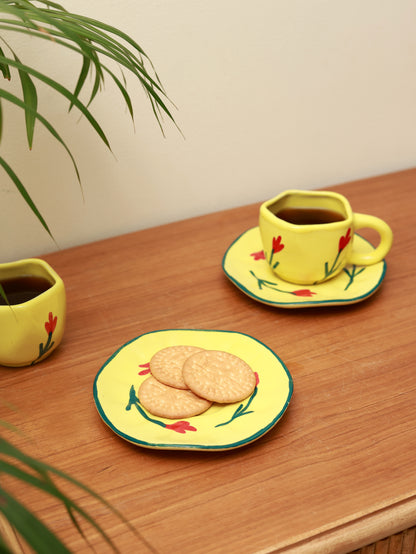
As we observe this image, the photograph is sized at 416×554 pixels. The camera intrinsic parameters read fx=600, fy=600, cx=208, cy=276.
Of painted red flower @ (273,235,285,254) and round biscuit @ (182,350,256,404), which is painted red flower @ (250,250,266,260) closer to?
painted red flower @ (273,235,285,254)

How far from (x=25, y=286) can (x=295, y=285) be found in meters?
0.34

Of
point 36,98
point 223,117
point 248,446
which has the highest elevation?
point 36,98

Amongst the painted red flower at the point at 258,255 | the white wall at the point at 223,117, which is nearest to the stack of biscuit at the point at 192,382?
the painted red flower at the point at 258,255

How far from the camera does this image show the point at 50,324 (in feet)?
2.16

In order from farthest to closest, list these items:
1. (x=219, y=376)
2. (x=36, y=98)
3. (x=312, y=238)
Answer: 1. (x=312, y=238)
2. (x=219, y=376)
3. (x=36, y=98)

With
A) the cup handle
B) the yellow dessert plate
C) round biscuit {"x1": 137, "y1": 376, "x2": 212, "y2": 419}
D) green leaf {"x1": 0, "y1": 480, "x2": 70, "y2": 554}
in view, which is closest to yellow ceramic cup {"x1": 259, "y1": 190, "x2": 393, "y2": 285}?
the cup handle

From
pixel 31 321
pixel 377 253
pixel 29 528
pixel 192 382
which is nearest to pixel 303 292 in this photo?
pixel 377 253

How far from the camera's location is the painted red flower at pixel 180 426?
570mm

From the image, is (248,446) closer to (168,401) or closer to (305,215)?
(168,401)

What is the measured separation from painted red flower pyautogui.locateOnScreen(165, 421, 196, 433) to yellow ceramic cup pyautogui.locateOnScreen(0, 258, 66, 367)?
0.59 feet

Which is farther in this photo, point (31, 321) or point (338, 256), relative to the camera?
point (338, 256)

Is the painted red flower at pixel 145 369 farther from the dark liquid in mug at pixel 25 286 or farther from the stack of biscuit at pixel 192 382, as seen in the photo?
the dark liquid in mug at pixel 25 286

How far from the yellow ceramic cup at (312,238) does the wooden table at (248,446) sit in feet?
0.16

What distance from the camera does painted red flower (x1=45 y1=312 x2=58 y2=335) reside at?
0.65 m
